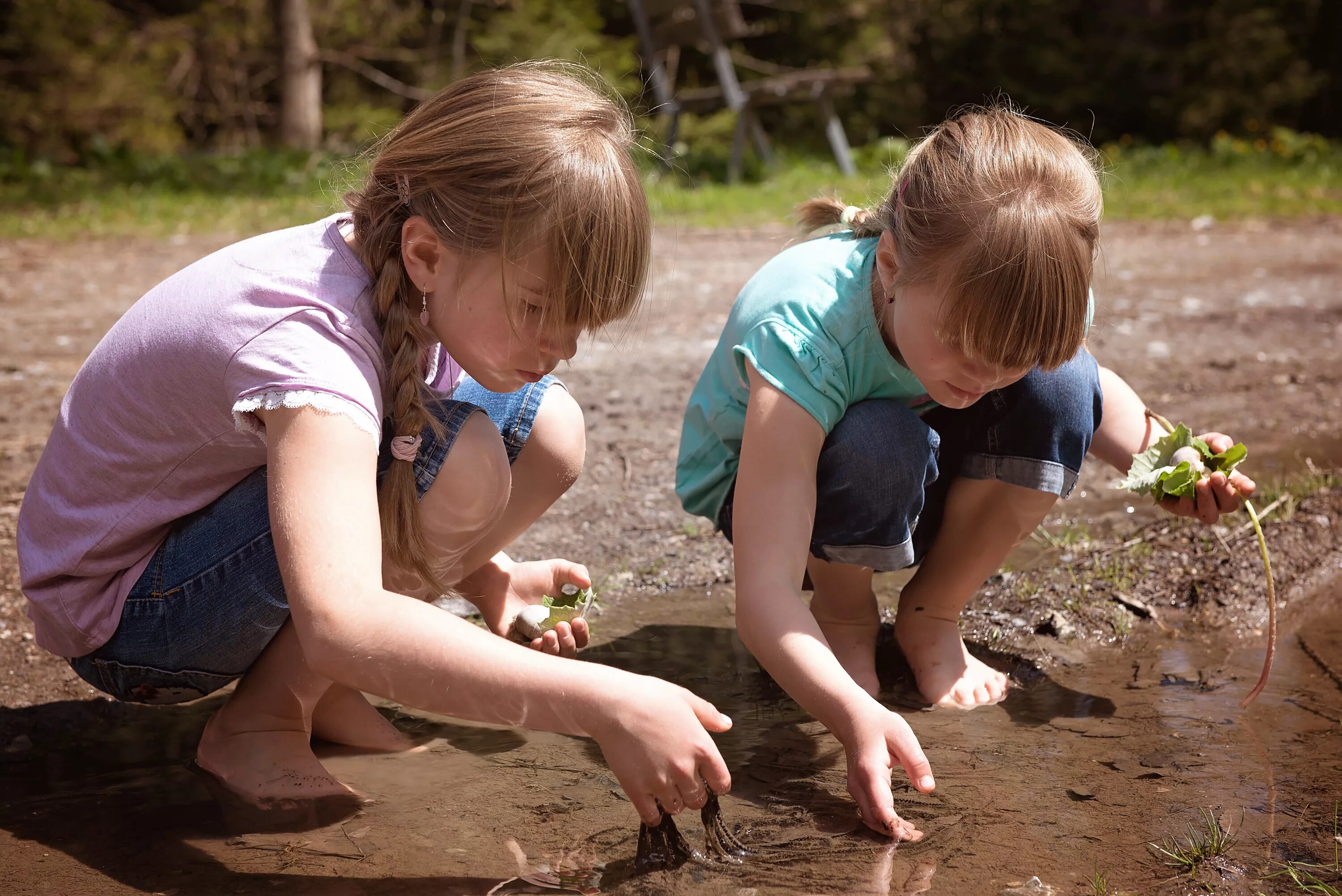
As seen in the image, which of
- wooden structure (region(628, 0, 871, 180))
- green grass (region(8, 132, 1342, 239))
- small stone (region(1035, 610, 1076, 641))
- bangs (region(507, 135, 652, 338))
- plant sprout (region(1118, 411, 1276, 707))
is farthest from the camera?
wooden structure (region(628, 0, 871, 180))

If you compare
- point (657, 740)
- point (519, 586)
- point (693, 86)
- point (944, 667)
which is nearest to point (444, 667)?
point (657, 740)

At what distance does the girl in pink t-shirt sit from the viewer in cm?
136

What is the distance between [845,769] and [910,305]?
2.36 feet

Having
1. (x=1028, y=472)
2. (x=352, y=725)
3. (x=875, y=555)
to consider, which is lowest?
(x=352, y=725)

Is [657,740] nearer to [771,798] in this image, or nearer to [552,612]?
[771,798]

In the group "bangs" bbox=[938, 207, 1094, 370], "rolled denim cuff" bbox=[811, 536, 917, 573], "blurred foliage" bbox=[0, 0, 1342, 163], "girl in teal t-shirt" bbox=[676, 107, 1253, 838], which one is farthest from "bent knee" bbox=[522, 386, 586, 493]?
"blurred foliage" bbox=[0, 0, 1342, 163]

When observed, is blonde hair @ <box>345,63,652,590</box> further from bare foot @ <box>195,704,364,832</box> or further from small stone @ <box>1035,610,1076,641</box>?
small stone @ <box>1035,610,1076,641</box>

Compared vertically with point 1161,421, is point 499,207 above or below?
above

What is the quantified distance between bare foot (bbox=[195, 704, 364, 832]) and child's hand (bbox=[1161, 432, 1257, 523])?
140cm

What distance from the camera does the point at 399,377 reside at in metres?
1.58

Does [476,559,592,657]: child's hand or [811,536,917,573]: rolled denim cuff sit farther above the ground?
[811,536,917,573]: rolled denim cuff

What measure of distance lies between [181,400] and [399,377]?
31 centimetres

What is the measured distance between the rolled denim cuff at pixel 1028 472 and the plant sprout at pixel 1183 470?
102 mm

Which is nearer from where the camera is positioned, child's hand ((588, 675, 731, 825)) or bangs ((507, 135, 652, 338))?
child's hand ((588, 675, 731, 825))
